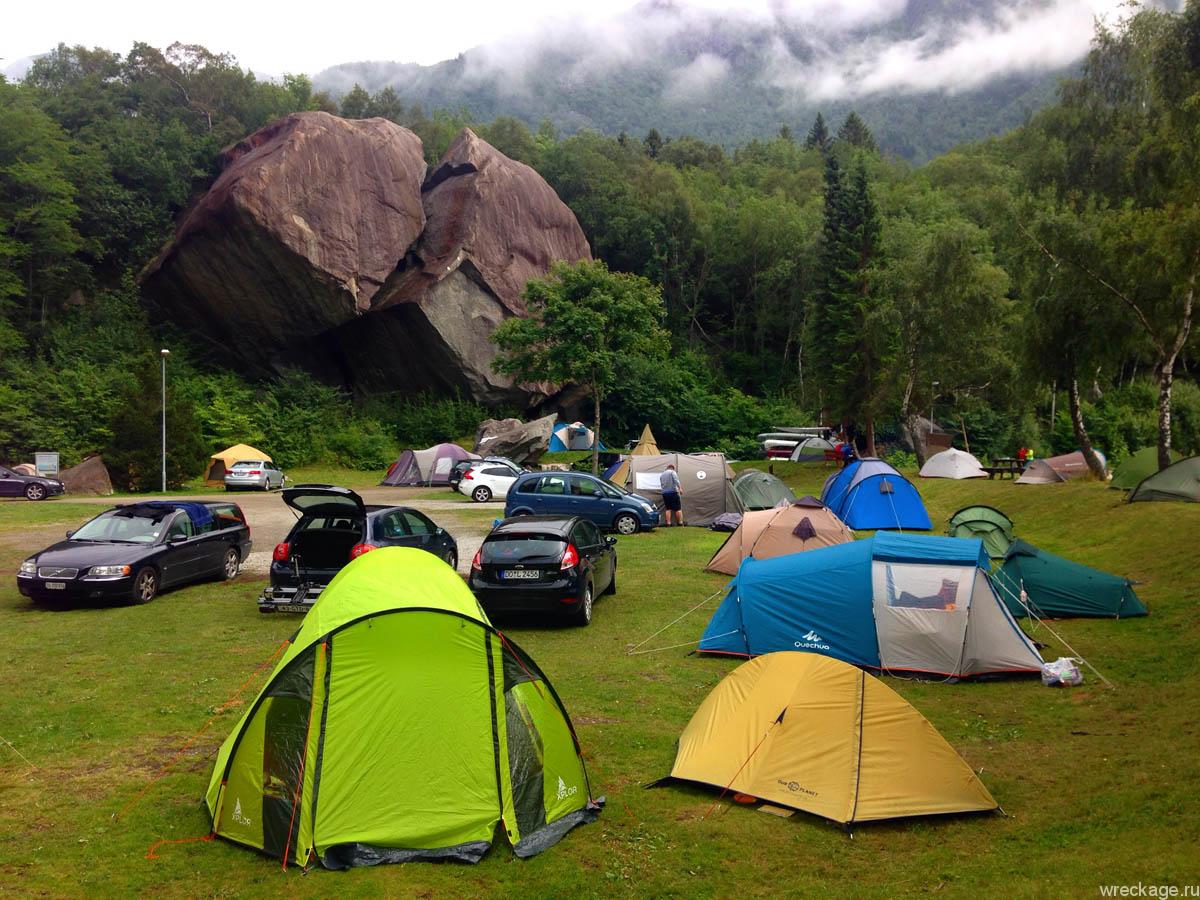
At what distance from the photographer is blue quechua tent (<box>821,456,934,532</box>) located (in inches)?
895

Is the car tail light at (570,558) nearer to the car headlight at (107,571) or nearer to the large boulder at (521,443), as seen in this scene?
the car headlight at (107,571)

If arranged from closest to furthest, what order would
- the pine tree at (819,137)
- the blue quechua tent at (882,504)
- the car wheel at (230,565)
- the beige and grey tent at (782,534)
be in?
1. the car wheel at (230,565)
2. the beige and grey tent at (782,534)
3. the blue quechua tent at (882,504)
4. the pine tree at (819,137)

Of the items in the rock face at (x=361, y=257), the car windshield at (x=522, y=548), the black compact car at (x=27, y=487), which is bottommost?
the black compact car at (x=27, y=487)

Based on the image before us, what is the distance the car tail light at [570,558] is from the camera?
1201 cm

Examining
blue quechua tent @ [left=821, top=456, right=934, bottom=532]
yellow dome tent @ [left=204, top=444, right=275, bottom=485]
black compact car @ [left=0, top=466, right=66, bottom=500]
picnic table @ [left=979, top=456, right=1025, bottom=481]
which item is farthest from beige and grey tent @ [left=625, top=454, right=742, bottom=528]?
black compact car @ [left=0, top=466, right=66, bottom=500]

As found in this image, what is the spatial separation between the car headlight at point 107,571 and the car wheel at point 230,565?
2.44m

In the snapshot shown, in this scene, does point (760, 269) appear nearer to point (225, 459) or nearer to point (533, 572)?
point (225, 459)

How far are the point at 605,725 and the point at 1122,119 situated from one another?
2835 cm

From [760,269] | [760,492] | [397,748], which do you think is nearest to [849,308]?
[760,492]

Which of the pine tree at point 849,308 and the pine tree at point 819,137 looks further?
the pine tree at point 819,137

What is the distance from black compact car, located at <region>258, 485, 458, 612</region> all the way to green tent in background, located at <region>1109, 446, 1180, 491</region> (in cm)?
2095

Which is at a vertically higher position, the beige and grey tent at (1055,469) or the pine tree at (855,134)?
the pine tree at (855,134)

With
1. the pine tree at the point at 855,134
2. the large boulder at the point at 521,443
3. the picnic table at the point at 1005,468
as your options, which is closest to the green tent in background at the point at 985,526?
the picnic table at the point at 1005,468

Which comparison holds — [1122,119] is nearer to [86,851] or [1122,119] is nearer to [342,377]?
[86,851]
